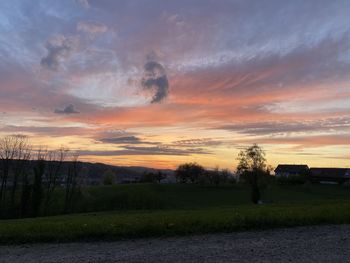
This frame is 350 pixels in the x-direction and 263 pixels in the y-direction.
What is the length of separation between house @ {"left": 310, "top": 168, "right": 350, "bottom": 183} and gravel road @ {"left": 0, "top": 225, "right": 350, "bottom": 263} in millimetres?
122888

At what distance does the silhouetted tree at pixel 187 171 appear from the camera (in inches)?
4618

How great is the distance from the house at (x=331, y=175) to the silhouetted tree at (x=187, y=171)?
127 feet

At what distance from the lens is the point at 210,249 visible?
959 cm

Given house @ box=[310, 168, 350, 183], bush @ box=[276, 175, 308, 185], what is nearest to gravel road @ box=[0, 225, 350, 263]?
bush @ box=[276, 175, 308, 185]

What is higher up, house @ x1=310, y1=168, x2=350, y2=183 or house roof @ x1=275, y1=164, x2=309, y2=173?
house roof @ x1=275, y1=164, x2=309, y2=173

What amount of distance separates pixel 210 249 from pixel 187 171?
110m

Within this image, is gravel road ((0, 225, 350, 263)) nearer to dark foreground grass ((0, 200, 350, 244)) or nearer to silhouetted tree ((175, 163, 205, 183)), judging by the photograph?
dark foreground grass ((0, 200, 350, 244))

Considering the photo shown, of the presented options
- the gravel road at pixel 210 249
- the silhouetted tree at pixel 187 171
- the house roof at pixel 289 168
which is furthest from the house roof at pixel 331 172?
the gravel road at pixel 210 249

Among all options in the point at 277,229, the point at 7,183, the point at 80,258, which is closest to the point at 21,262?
the point at 80,258

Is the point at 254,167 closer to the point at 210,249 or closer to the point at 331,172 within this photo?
the point at 210,249

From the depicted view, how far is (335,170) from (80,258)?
13769cm

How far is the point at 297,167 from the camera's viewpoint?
479 feet

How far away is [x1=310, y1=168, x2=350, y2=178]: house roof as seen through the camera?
131 meters

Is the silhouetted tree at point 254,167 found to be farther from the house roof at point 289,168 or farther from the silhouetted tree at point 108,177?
the house roof at point 289,168
